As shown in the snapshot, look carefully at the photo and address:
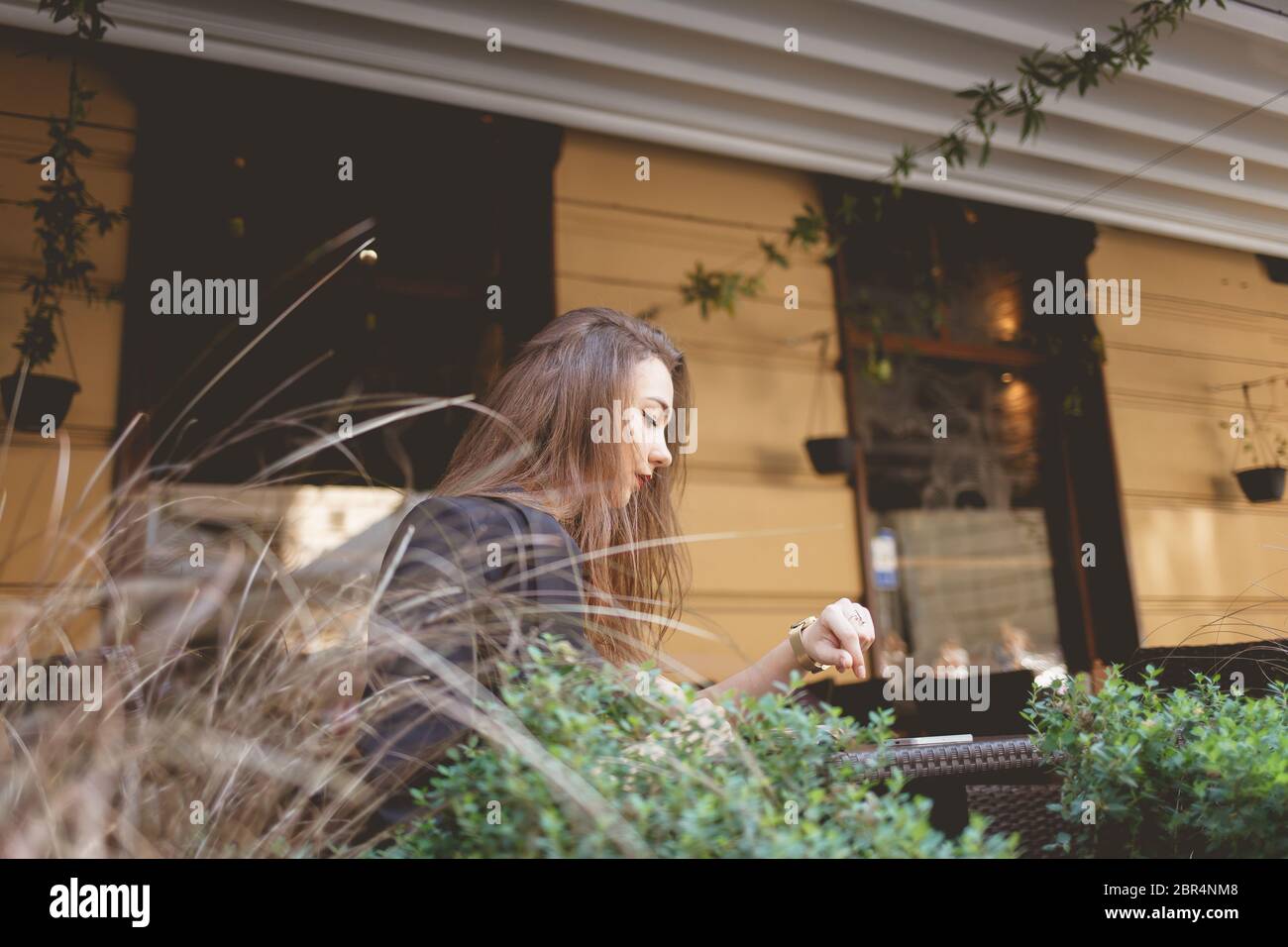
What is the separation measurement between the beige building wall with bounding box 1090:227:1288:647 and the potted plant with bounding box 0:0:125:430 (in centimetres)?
462

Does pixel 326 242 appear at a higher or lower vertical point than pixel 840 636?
higher

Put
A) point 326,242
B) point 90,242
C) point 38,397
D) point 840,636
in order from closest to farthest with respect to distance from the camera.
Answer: point 840,636, point 38,397, point 90,242, point 326,242

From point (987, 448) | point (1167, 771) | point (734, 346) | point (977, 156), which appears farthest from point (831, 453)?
point (1167, 771)

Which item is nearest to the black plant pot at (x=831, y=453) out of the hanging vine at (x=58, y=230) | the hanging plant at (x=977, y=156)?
the hanging plant at (x=977, y=156)

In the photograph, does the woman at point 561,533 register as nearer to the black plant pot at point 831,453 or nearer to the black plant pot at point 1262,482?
the black plant pot at point 831,453

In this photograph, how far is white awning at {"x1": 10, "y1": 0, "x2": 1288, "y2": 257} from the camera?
3404 millimetres

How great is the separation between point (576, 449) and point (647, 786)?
67 cm

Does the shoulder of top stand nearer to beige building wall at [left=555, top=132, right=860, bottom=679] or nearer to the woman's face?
the woman's face

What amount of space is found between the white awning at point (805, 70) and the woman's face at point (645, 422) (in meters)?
2.37

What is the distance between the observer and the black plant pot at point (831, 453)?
4402 millimetres

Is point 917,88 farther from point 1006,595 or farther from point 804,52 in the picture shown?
point 1006,595

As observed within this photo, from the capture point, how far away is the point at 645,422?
1.44 metres

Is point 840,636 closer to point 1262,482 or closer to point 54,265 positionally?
point 54,265

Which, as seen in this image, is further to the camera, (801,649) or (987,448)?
(987,448)
